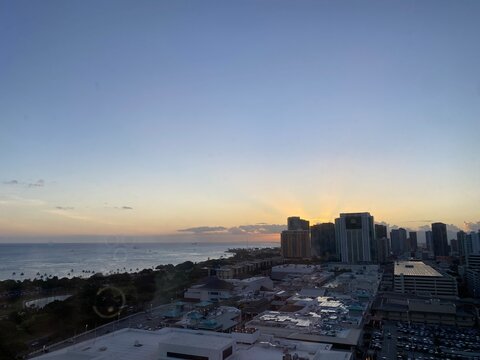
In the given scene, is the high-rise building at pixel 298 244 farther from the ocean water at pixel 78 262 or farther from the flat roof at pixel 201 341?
the flat roof at pixel 201 341

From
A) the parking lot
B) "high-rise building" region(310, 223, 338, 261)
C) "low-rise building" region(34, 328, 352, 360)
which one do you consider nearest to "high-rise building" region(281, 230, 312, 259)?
"high-rise building" region(310, 223, 338, 261)

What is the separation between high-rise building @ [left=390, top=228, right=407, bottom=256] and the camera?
71188mm

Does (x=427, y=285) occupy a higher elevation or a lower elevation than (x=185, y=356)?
lower

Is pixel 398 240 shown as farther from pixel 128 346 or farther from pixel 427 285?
pixel 128 346

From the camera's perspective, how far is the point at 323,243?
5734cm

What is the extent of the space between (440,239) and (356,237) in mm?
23673

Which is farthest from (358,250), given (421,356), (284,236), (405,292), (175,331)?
(175,331)

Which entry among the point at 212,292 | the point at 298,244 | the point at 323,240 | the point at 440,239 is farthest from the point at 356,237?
the point at 212,292

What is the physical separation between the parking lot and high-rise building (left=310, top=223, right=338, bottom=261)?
124 ft

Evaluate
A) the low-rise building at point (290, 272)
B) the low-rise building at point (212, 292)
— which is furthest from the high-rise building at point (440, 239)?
the low-rise building at point (212, 292)

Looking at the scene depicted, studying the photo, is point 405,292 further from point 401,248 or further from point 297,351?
point 401,248

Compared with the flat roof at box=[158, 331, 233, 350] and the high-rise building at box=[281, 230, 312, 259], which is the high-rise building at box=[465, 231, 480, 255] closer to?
the high-rise building at box=[281, 230, 312, 259]

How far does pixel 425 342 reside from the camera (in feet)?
48.3

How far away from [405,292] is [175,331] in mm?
20929
